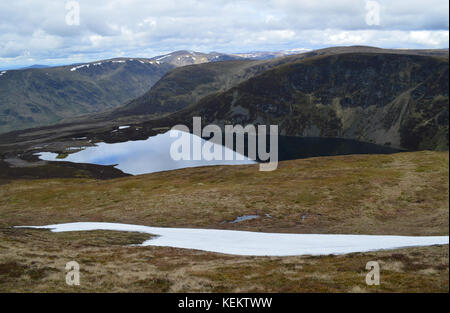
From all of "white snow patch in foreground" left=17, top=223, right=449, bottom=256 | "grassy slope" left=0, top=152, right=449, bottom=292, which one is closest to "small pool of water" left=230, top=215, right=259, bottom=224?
"grassy slope" left=0, top=152, right=449, bottom=292

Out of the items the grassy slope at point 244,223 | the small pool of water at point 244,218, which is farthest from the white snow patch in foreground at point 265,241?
the small pool of water at point 244,218

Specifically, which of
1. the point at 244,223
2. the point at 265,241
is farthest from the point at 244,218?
the point at 265,241

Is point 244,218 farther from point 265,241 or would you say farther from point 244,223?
point 265,241

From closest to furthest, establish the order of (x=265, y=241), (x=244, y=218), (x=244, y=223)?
(x=265, y=241), (x=244, y=223), (x=244, y=218)

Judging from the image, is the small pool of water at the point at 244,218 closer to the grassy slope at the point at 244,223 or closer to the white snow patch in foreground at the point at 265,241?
the grassy slope at the point at 244,223

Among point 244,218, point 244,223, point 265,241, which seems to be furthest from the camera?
point 244,218

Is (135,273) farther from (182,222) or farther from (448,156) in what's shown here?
(448,156)

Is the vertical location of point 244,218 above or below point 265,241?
below
